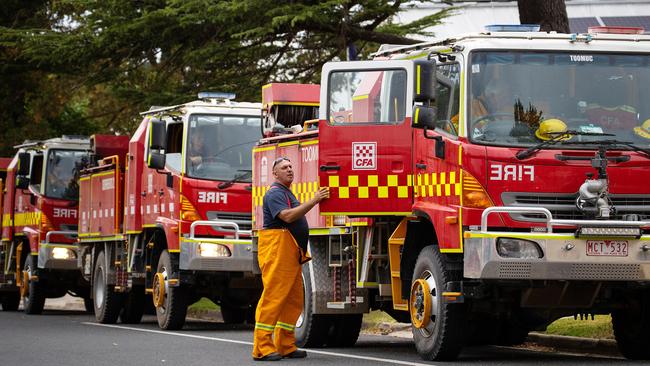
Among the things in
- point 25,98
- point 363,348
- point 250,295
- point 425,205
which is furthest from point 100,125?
point 425,205

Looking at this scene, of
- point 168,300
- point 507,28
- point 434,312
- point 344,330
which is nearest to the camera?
point 434,312

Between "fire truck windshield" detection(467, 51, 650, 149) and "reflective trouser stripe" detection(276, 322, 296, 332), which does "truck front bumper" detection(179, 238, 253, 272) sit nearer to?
Result: "reflective trouser stripe" detection(276, 322, 296, 332)

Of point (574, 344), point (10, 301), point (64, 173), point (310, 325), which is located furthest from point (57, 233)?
point (574, 344)

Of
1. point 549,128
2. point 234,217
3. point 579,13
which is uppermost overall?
point 579,13

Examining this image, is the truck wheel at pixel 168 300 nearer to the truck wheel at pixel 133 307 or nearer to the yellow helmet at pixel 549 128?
the truck wheel at pixel 133 307

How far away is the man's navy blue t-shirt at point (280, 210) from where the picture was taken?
530 inches

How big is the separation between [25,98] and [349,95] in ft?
64.0

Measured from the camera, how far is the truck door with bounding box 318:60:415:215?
44.5 ft

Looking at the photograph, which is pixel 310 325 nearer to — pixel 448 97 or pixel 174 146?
pixel 448 97

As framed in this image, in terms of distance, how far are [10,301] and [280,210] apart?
17.5 metres

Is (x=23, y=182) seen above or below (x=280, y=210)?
above

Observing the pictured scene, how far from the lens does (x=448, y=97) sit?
1291 centimetres

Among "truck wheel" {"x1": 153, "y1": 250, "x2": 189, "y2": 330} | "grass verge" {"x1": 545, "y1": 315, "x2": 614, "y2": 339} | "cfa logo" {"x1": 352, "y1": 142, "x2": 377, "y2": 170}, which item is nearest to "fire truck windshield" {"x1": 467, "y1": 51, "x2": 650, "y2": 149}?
"cfa logo" {"x1": 352, "y1": 142, "x2": 377, "y2": 170}

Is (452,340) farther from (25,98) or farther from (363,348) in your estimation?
(25,98)
